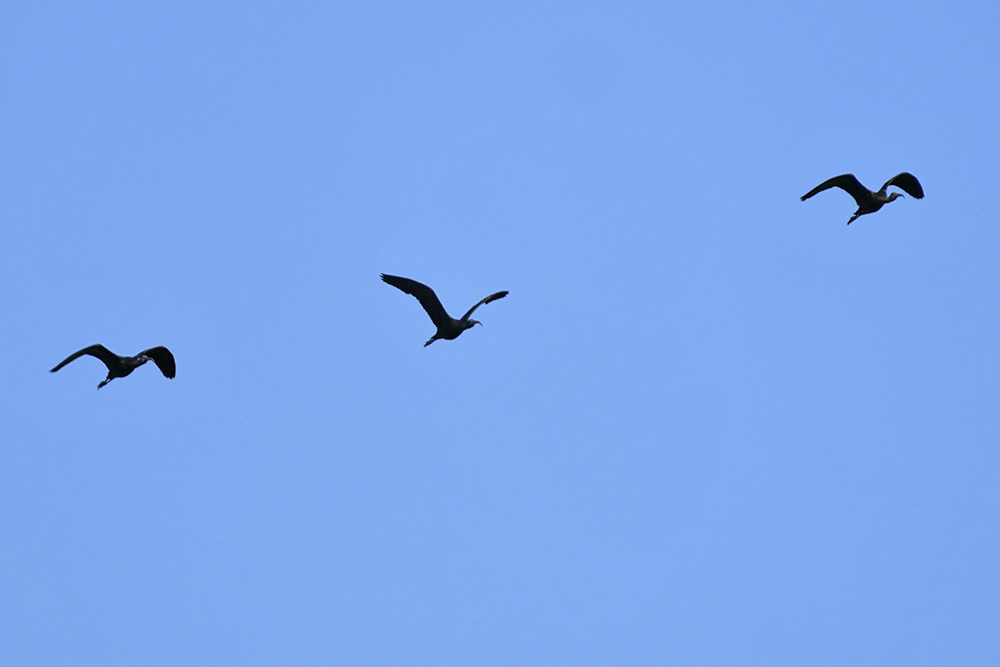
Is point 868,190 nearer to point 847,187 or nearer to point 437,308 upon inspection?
point 847,187

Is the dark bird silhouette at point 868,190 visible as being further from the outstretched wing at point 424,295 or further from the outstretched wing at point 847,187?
the outstretched wing at point 424,295

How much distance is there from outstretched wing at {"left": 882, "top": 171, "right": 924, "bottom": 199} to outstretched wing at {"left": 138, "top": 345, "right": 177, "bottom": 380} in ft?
58.6

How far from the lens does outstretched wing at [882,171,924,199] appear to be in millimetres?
31812

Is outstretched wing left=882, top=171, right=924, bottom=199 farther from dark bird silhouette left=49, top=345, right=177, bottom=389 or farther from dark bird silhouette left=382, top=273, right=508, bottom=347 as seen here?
dark bird silhouette left=49, top=345, right=177, bottom=389

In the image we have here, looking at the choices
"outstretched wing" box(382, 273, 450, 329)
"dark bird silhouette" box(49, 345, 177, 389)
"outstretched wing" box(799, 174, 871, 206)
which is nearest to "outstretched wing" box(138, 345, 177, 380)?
"dark bird silhouette" box(49, 345, 177, 389)

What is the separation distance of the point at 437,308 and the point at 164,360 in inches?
275

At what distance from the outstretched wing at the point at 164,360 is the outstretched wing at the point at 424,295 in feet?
19.7

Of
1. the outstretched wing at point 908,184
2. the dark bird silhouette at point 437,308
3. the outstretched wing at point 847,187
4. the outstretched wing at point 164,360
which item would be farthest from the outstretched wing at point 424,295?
the outstretched wing at point 908,184

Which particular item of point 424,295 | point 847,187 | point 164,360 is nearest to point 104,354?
point 164,360

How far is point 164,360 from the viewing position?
3136cm

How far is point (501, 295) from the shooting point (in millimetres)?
28391

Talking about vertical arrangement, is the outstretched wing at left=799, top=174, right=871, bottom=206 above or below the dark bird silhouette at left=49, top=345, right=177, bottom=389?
above

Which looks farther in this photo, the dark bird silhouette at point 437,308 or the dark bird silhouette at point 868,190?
the dark bird silhouette at point 868,190

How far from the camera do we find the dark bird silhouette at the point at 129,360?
94.1 feet
